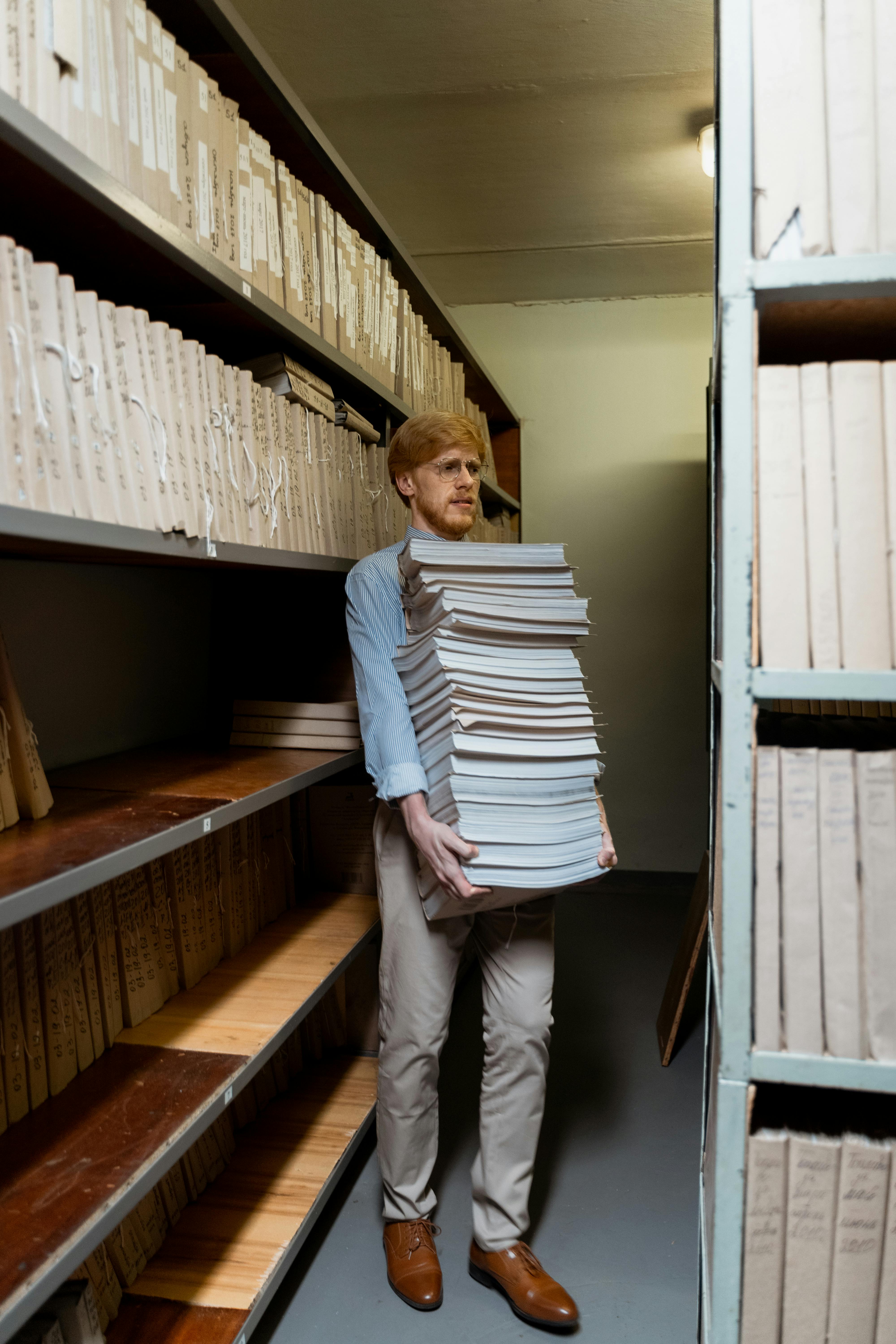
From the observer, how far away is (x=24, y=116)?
90 cm

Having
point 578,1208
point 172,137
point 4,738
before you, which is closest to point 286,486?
point 172,137

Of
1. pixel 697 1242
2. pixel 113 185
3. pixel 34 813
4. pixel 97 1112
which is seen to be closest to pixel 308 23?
pixel 113 185

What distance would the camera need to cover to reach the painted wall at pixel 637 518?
4.21 meters

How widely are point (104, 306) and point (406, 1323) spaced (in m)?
1.66

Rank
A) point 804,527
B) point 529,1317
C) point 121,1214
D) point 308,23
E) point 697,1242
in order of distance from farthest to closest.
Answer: point 308,23 < point 697,1242 < point 529,1317 < point 121,1214 < point 804,527

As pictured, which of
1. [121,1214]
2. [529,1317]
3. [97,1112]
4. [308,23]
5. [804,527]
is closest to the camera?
[804,527]

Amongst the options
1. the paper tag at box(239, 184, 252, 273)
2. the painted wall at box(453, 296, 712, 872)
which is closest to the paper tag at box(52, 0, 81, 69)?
the paper tag at box(239, 184, 252, 273)

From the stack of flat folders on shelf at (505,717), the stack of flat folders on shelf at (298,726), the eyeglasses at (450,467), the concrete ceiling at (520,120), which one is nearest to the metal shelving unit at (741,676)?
the stack of flat folders on shelf at (505,717)

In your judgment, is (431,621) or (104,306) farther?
(431,621)

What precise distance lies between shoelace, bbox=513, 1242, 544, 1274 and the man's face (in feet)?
4.40

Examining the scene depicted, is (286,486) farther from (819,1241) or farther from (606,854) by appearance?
(819,1241)

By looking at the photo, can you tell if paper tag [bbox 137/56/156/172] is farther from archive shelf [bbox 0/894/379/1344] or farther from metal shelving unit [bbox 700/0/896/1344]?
archive shelf [bbox 0/894/379/1344]

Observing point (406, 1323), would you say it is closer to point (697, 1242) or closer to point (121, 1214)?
point (697, 1242)

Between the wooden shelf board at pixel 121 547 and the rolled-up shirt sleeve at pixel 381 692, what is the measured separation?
0.41ft
